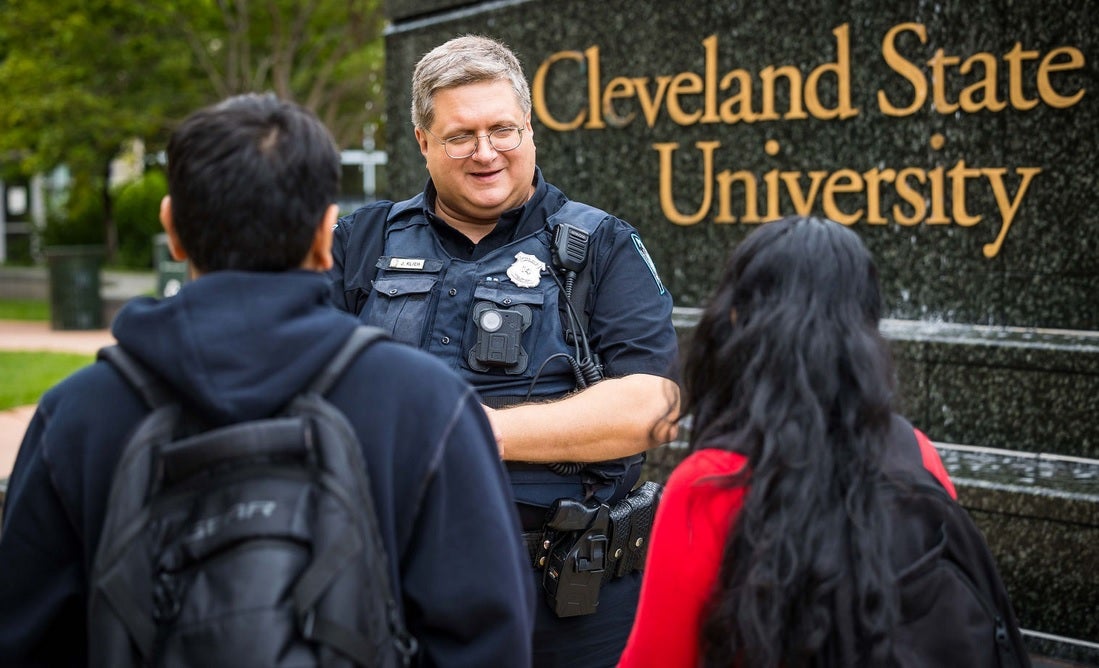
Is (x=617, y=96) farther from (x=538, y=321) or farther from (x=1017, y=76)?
(x=538, y=321)

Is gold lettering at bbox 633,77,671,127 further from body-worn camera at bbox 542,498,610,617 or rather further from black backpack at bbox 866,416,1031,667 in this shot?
black backpack at bbox 866,416,1031,667

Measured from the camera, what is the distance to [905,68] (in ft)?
16.6

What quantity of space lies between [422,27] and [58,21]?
38.9 feet

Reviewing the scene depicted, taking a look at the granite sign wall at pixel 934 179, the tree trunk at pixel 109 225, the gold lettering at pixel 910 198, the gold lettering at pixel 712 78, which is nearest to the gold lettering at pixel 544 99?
the granite sign wall at pixel 934 179

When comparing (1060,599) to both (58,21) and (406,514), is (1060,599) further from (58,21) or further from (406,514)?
(58,21)

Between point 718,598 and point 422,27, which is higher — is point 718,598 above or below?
below

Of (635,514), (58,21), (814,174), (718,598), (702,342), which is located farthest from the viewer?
(58,21)

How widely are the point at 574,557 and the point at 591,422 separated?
292mm

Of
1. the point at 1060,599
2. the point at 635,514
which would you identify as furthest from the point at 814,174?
the point at 635,514

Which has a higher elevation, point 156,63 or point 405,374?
point 156,63

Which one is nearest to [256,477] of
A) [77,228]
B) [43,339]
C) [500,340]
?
[500,340]

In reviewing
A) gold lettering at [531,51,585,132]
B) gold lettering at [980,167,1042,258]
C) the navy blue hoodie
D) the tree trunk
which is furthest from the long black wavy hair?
the tree trunk

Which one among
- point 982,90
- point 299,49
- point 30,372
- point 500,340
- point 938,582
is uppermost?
point 299,49

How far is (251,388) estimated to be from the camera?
1676mm
